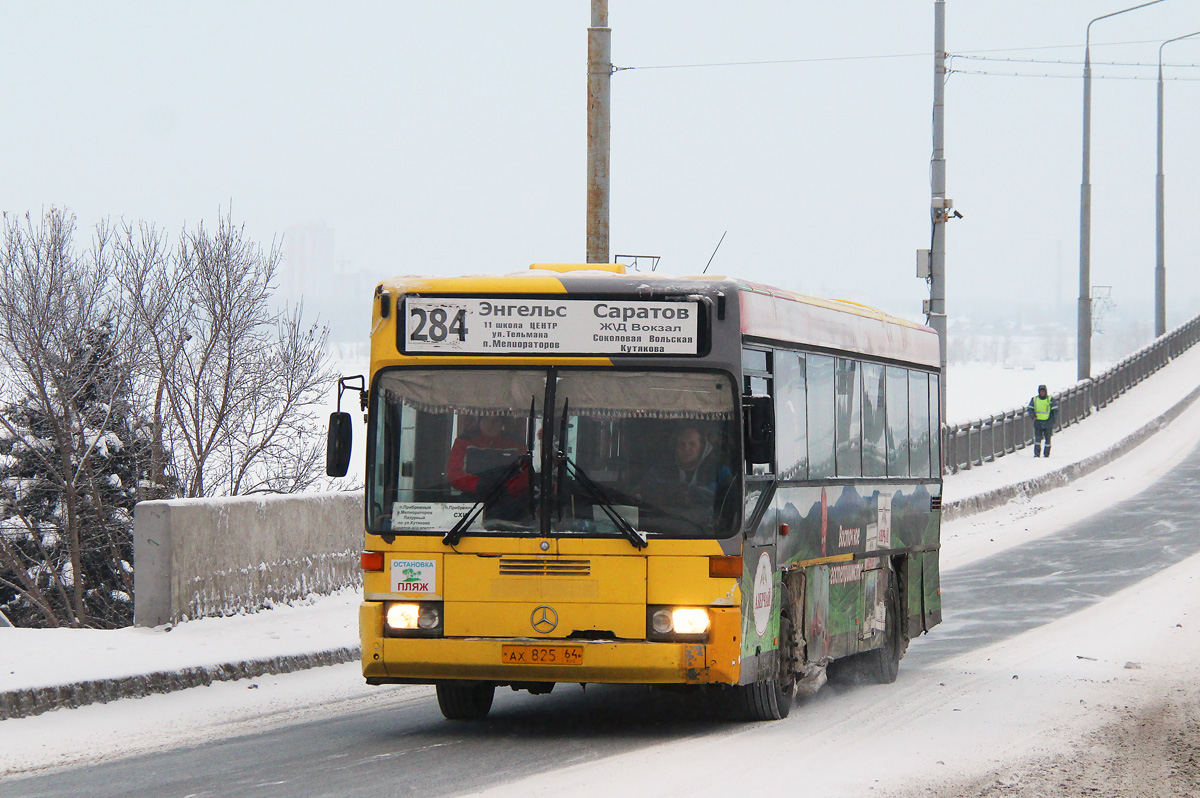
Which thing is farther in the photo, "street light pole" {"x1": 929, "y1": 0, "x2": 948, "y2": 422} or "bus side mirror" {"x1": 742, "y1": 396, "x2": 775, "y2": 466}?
"street light pole" {"x1": 929, "y1": 0, "x2": 948, "y2": 422}

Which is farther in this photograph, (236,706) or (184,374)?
(184,374)

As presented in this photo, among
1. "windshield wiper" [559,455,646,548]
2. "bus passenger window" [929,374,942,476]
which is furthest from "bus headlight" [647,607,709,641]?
"bus passenger window" [929,374,942,476]

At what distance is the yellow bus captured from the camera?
871cm

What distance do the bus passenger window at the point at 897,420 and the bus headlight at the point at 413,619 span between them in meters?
4.62

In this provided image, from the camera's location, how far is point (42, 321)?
37.6 metres

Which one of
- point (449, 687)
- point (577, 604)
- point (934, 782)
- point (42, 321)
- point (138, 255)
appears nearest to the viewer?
point (934, 782)

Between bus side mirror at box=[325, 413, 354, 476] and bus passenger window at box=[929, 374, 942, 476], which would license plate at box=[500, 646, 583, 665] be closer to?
bus side mirror at box=[325, 413, 354, 476]

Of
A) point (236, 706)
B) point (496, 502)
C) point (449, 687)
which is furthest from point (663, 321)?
point (236, 706)

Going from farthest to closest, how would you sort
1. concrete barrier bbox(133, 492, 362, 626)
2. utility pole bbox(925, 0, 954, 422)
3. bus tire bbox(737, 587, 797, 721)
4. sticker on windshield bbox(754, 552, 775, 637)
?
utility pole bbox(925, 0, 954, 422), concrete barrier bbox(133, 492, 362, 626), bus tire bbox(737, 587, 797, 721), sticker on windshield bbox(754, 552, 775, 637)

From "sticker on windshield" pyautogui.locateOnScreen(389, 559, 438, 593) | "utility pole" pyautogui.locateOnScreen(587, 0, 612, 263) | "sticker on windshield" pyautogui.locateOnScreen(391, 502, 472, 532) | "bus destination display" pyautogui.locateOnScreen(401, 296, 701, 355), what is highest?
"utility pole" pyautogui.locateOnScreen(587, 0, 612, 263)

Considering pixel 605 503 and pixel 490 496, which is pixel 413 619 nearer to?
pixel 490 496

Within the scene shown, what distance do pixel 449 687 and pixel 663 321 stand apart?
2.61m

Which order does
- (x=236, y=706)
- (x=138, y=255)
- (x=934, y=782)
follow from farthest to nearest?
(x=138, y=255) < (x=236, y=706) < (x=934, y=782)

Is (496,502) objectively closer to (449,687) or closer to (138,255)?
(449,687)
